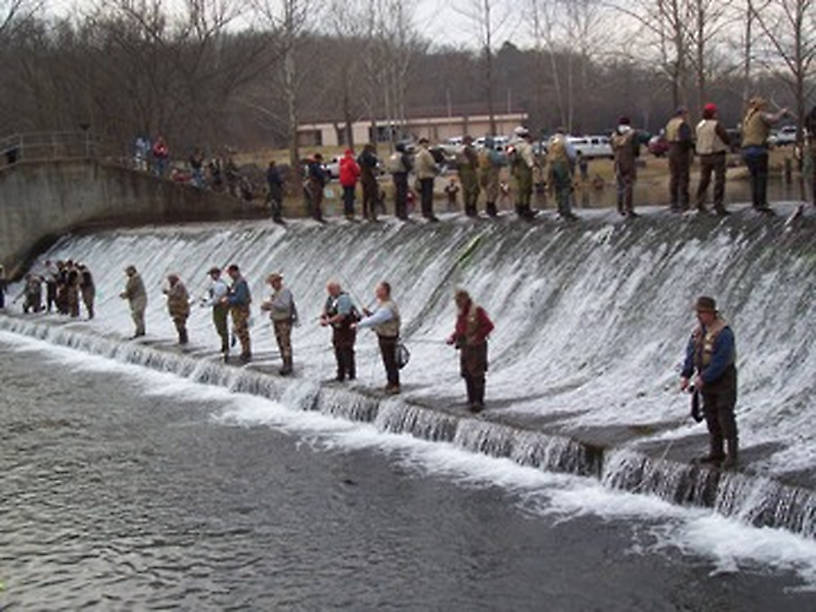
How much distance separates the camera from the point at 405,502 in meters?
12.7

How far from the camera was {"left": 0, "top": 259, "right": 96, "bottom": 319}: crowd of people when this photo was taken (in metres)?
30.9

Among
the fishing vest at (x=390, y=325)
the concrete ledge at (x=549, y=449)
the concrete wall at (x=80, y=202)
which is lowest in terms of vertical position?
the concrete ledge at (x=549, y=449)

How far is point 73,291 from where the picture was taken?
31.7 meters

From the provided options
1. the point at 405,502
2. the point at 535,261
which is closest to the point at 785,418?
the point at 405,502

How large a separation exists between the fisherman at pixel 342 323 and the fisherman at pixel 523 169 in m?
4.96

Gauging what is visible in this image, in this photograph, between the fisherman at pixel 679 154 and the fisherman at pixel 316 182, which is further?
the fisherman at pixel 316 182

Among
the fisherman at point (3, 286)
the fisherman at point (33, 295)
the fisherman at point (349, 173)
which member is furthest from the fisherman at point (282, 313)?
the fisherman at point (3, 286)

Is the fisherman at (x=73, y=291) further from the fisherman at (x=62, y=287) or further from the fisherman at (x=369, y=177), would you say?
the fisherman at (x=369, y=177)

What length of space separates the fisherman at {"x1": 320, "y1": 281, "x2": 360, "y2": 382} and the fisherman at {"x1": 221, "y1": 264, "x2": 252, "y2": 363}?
291 centimetres

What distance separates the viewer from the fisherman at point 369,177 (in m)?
24.9

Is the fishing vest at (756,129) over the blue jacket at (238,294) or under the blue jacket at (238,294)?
over

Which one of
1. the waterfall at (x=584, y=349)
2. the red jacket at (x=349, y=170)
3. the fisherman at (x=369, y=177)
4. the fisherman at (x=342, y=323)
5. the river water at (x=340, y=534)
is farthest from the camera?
the red jacket at (x=349, y=170)

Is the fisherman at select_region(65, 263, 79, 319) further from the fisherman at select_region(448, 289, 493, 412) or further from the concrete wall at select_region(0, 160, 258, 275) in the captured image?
the fisherman at select_region(448, 289, 493, 412)

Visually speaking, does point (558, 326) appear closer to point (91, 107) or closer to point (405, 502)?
point (405, 502)
